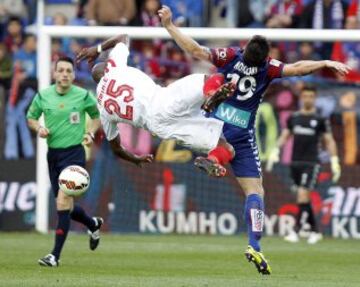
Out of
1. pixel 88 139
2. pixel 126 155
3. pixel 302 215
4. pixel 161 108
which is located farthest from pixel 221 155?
pixel 302 215

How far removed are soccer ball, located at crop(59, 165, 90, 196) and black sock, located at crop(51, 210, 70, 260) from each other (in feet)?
1.65

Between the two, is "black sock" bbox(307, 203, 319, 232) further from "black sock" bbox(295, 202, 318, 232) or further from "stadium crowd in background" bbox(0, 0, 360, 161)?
"stadium crowd in background" bbox(0, 0, 360, 161)

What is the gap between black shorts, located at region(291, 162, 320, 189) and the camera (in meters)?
20.4

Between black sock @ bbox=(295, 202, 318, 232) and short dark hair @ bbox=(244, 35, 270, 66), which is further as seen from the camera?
black sock @ bbox=(295, 202, 318, 232)

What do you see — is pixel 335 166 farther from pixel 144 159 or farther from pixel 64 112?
pixel 144 159

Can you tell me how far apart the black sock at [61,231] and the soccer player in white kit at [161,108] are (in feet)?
6.67

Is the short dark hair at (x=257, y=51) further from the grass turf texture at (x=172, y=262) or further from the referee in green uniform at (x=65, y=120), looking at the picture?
the referee in green uniform at (x=65, y=120)

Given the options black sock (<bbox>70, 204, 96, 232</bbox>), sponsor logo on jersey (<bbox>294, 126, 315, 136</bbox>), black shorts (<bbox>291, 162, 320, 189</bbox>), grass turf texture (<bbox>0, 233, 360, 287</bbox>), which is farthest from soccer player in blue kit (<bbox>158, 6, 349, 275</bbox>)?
sponsor logo on jersey (<bbox>294, 126, 315, 136</bbox>)

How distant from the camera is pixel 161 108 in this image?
13.0 meters

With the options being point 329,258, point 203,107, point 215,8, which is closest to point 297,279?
point 203,107

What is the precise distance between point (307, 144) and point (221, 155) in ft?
25.9

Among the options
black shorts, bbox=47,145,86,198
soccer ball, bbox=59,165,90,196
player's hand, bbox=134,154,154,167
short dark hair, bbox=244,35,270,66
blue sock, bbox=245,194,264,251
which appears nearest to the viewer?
short dark hair, bbox=244,35,270,66

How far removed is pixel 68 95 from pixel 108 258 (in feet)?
7.03

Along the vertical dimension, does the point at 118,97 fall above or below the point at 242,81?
below
